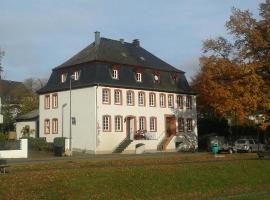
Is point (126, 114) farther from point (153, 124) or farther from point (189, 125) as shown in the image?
point (189, 125)

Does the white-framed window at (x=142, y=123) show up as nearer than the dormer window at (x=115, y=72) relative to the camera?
No

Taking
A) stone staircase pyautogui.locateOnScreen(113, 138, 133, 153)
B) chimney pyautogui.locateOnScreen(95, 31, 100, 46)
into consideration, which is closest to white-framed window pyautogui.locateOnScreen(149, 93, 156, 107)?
stone staircase pyautogui.locateOnScreen(113, 138, 133, 153)

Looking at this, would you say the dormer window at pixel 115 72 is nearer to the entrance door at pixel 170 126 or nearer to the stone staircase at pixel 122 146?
the stone staircase at pixel 122 146

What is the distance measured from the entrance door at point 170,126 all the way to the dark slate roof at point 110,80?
349cm

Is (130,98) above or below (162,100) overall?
below

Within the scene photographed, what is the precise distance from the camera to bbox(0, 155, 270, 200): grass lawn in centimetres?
2055

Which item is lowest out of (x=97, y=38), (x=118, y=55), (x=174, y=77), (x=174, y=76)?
(x=174, y=77)

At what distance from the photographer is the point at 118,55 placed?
62094 mm

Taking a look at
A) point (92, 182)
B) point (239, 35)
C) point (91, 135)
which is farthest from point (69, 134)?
point (92, 182)

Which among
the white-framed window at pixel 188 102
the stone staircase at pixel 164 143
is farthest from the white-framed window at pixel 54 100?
the white-framed window at pixel 188 102

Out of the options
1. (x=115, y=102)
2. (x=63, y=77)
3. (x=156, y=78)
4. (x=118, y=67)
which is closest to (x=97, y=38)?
(x=118, y=67)

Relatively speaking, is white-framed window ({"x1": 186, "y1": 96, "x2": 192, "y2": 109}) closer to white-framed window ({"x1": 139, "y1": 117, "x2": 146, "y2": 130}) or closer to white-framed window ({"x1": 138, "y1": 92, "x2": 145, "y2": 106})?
white-framed window ({"x1": 138, "y1": 92, "x2": 145, "y2": 106})

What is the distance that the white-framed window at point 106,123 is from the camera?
56312 mm

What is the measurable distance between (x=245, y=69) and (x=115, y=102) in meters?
14.5
